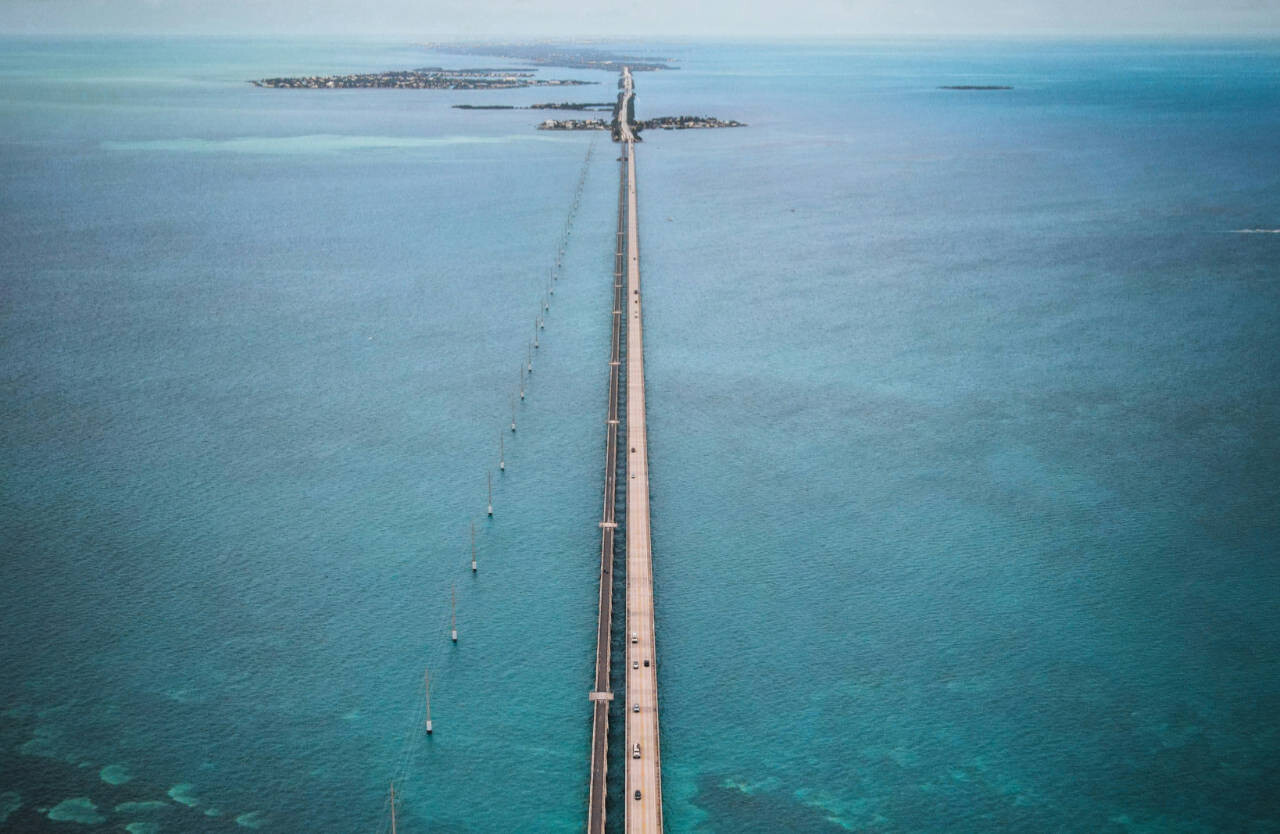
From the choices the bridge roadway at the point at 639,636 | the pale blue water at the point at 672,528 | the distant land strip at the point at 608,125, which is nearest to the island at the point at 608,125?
the distant land strip at the point at 608,125

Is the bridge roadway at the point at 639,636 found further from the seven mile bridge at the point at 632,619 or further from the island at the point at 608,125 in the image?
the island at the point at 608,125

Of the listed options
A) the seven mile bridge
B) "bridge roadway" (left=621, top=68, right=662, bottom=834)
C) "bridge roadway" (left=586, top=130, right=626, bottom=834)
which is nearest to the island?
the seven mile bridge

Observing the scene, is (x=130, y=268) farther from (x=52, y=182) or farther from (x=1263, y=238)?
(x=1263, y=238)

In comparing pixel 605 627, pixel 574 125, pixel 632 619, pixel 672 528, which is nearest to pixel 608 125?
pixel 574 125

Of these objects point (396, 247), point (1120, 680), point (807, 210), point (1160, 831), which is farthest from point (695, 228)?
point (1160, 831)

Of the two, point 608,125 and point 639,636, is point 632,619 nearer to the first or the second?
point 639,636
